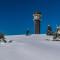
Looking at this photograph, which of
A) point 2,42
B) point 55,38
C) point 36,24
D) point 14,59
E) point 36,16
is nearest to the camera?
point 14,59

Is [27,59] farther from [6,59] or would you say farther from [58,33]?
[58,33]

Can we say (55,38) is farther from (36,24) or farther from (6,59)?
(36,24)

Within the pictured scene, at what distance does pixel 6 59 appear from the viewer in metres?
4.18

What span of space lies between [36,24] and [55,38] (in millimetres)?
13251

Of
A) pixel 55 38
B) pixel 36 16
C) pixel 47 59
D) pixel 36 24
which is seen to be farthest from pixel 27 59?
pixel 36 24

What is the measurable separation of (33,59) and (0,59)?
2.20 feet

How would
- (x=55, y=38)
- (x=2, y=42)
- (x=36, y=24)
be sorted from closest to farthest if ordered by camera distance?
(x=2, y=42) → (x=55, y=38) → (x=36, y=24)

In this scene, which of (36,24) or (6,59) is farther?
(36,24)

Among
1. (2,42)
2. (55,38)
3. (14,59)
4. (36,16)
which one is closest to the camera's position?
(14,59)

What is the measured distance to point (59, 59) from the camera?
13.7 feet

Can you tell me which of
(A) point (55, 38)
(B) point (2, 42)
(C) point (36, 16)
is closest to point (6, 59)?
(B) point (2, 42)

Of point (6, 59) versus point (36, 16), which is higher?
point (36, 16)

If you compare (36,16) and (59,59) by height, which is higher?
(36,16)

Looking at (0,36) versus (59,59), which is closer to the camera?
(59,59)
